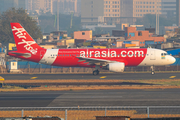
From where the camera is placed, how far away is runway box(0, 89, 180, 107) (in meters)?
27.6

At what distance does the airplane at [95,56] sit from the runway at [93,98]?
16.3 metres

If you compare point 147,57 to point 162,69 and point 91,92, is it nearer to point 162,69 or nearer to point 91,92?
point 162,69

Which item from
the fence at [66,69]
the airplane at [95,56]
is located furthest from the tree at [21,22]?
the airplane at [95,56]

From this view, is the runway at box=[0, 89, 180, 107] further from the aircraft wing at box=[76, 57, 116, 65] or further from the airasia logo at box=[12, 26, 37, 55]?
the airasia logo at box=[12, 26, 37, 55]

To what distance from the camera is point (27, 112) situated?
23.3 m

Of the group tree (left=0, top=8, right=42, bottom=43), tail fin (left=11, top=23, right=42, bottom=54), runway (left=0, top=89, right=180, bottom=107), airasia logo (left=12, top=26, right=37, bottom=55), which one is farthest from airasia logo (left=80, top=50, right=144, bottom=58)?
tree (left=0, top=8, right=42, bottom=43)

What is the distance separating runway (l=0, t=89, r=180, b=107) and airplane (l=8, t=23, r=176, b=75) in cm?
1626

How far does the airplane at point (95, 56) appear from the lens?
51.1 m

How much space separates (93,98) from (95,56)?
71.3 ft

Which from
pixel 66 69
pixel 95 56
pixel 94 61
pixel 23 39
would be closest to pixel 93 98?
pixel 94 61

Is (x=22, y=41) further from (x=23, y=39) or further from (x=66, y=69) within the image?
(x=66, y=69)

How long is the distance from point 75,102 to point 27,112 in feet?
20.3

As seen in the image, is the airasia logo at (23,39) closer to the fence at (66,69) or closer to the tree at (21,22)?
the fence at (66,69)

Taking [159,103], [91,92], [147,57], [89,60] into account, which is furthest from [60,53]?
[159,103]
